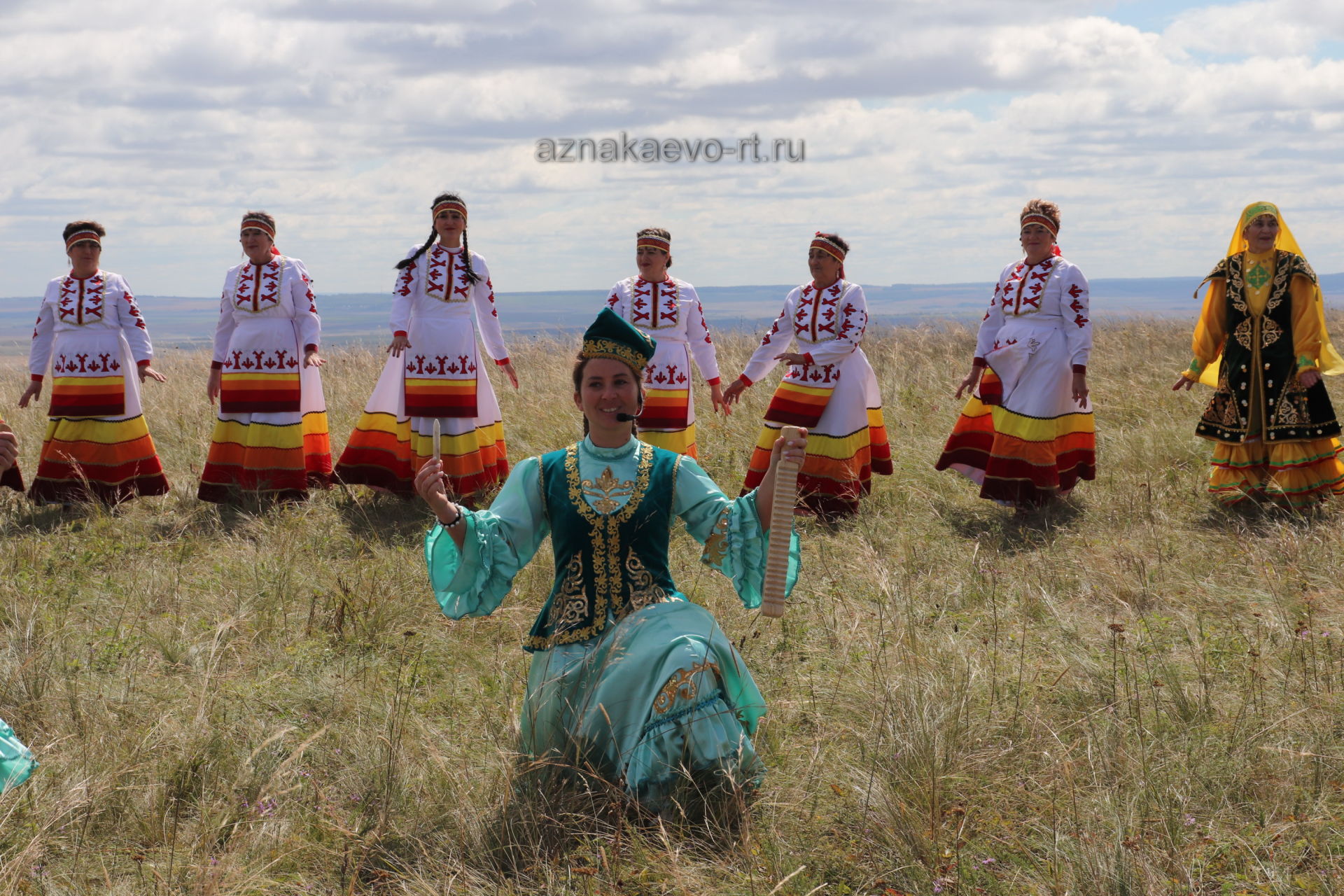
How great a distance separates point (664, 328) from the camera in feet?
25.5

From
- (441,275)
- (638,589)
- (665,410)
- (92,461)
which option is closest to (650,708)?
(638,589)

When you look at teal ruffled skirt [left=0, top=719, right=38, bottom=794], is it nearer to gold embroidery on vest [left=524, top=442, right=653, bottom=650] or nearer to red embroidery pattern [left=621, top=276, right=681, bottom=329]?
gold embroidery on vest [left=524, top=442, right=653, bottom=650]

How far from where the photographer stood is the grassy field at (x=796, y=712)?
327cm

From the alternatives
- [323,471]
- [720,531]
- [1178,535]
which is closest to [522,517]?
[720,531]

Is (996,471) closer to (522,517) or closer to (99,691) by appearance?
(522,517)

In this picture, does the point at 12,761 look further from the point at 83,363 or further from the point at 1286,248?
the point at 1286,248

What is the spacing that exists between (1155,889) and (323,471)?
682cm

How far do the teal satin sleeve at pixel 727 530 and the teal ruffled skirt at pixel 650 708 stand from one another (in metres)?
0.18

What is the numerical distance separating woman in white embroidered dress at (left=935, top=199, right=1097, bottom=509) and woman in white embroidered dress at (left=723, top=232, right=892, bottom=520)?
779 millimetres

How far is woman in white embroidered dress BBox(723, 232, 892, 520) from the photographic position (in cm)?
778

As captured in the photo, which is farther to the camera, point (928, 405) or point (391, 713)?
point (928, 405)

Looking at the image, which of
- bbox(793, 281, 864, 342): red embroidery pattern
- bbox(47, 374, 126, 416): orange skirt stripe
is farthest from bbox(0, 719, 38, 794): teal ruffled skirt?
bbox(793, 281, 864, 342): red embroidery pattern

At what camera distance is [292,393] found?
828 centimetres

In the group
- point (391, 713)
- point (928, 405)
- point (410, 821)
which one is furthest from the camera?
point (928, 405)
